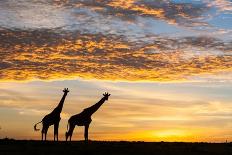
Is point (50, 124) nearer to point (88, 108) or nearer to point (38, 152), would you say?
point (88, 108)

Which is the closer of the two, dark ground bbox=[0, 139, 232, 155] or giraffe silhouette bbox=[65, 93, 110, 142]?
dark ground bbox=[0, 139, 232, 155]

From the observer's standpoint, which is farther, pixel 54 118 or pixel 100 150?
pixel 54 118

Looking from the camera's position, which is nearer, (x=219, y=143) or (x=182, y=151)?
(x=182, y=151)

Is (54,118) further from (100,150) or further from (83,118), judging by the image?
(100,150)

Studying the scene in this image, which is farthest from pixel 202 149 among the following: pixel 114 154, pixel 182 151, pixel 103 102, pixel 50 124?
pixel 50 124

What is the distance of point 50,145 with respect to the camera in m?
31.5

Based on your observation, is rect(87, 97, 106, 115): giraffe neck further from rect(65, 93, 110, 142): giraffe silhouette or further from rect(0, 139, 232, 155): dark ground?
rect(0, 139, 232, 155): dark ground

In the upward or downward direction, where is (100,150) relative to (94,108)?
downward

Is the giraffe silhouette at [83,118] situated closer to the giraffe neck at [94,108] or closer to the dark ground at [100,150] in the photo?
the giraffe neck at [94,108]

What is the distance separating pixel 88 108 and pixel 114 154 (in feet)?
33.6

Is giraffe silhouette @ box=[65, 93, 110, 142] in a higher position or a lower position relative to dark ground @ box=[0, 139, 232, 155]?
higher

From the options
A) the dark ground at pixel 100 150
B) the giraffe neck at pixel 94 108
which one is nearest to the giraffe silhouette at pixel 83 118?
the giraffe neck at pixel 94 108

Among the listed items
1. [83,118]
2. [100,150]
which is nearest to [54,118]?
[83,118]

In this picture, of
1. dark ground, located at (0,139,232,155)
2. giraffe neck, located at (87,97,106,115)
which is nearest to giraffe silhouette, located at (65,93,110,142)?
giraffe neck, located at (87,97,106,115)
